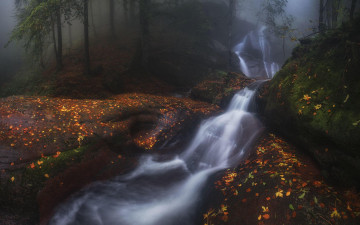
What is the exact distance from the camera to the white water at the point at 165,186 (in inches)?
242

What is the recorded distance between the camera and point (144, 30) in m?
15.9

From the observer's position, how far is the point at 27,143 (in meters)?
6.41

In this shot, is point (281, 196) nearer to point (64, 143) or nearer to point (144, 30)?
point (64, 143)

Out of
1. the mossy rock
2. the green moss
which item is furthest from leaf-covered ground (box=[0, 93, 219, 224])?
the mossy rock

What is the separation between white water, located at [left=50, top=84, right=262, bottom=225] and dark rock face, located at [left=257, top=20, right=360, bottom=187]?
6.35 ft

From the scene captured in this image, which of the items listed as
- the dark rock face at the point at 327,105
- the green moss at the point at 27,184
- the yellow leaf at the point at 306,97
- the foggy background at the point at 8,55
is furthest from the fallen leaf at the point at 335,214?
the foggy background at the point at 8,55

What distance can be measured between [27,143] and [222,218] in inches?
239

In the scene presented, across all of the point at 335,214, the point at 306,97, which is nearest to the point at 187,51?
the point at 306,97

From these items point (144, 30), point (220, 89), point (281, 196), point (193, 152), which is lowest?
point (193, 152)

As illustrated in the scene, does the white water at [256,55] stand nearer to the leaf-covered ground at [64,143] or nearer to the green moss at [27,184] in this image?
the leaf-covered ground at [64,143]

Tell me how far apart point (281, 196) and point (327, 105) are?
319cm

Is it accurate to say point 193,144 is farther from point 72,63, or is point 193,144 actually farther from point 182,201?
point 72,63

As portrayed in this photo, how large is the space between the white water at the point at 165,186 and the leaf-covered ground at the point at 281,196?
3.93ft

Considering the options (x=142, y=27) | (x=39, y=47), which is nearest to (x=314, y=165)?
(x=142, y=27)
